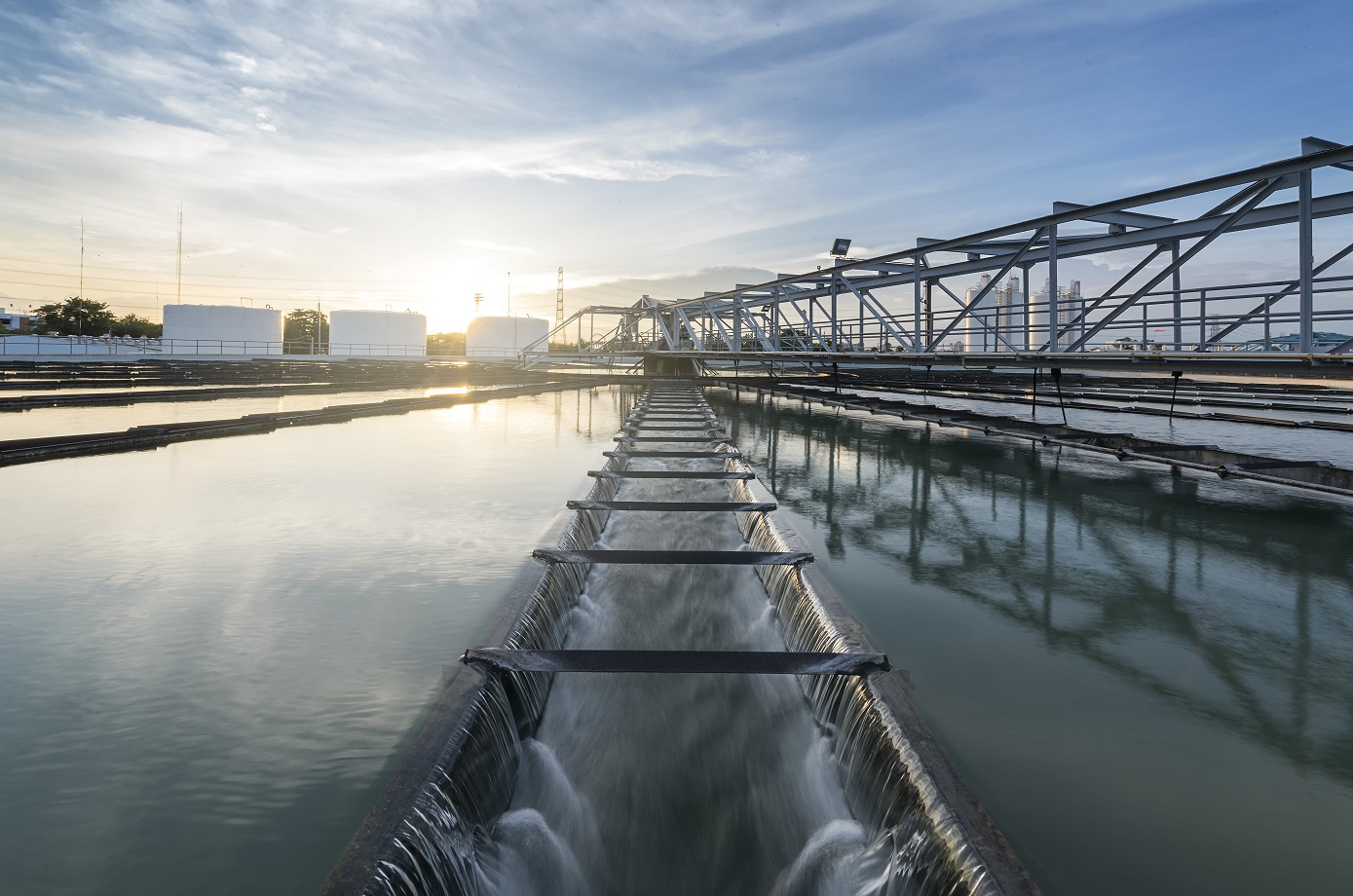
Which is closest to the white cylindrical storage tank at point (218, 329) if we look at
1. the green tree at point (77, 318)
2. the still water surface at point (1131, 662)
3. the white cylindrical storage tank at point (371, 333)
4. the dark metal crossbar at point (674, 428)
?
the white cylindrical storage tank at point (371, 333)

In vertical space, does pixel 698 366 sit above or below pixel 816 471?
above

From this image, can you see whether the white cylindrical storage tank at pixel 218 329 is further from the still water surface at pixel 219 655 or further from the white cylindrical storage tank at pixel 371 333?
the still water surface at pixel 219 655

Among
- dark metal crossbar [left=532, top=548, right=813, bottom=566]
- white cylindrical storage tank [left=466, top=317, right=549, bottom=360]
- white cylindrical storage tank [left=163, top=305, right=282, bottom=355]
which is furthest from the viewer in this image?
white cylindrical storage tank [left=466, top=317, right=549, bottom=360]

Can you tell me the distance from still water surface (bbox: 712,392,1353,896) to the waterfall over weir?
12.5 inches

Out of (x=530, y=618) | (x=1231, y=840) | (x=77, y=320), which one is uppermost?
(x=77, y=320)

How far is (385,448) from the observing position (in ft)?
32.0

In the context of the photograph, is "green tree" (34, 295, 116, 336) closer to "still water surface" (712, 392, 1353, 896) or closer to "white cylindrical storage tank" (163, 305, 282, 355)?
"white cylindrical storage tank" (163, 305, 282, 355)

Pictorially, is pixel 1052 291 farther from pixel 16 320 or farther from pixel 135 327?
pixel 16 320

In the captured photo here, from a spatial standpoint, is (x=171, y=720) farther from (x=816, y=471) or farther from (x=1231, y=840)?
(x=816, y=471)

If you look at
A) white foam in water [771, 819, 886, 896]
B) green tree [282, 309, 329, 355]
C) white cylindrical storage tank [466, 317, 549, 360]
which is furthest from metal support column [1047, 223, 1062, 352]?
green tree [282, 309, 329, 355]

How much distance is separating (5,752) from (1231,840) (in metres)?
3.80

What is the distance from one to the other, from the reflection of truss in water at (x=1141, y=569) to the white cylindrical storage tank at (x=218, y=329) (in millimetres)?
59358

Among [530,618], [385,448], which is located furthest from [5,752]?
[385,448]

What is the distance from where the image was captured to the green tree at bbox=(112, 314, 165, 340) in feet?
238
